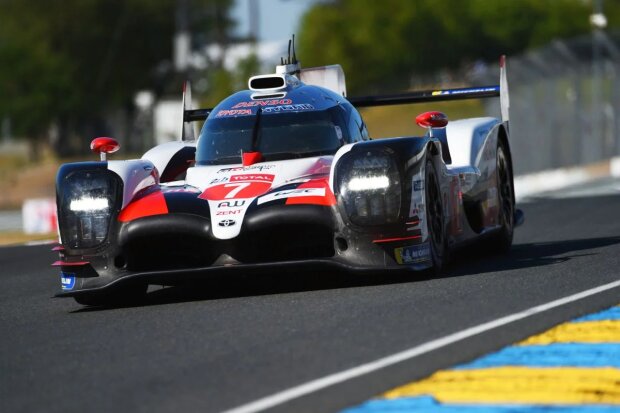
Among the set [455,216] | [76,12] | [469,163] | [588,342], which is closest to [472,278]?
[455,216]

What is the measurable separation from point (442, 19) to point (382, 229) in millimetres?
84100

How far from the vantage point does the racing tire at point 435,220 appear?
373 inches

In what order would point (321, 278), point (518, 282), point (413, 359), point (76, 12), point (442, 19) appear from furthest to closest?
point (442, 19)
point (76, 12)
point (321, 278)
point (518, 282)
point (413, 359)

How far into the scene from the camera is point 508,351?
646 cm

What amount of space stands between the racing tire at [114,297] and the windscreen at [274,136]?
1.14 metres

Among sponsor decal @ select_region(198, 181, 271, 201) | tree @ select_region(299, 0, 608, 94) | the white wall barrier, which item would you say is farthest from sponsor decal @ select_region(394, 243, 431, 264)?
tree @ select_region(299, 0, 608, 94)

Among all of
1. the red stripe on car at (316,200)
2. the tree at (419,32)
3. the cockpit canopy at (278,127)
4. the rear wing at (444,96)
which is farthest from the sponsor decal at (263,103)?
the tree at (419,32)

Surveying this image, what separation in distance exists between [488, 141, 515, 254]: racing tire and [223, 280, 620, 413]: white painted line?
3615 millimetres

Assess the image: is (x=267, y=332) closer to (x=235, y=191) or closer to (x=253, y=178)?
(x=235, y=191)

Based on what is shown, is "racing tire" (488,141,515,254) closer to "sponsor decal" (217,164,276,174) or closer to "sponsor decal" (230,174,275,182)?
"sponsor decal" (217,164,276,174)

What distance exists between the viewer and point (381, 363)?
626cm

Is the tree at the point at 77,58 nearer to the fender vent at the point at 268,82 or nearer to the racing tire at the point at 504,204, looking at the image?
the racing tire at the point at 504,204

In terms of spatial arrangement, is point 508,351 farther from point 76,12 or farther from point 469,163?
point 76,12

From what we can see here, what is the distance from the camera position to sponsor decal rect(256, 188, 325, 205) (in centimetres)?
905
